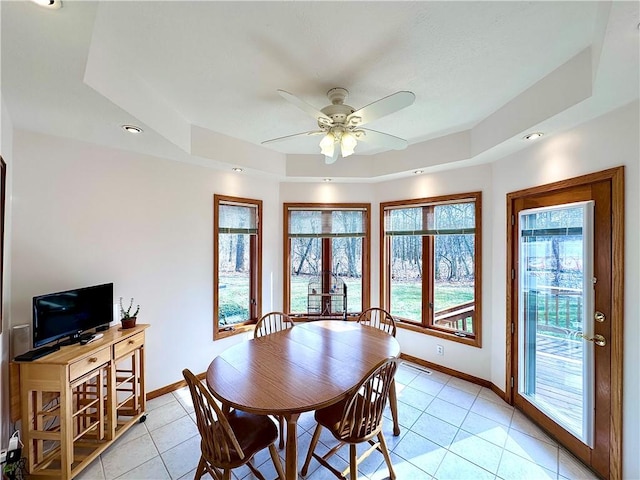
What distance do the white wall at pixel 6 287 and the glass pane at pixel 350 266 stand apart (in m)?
3.16

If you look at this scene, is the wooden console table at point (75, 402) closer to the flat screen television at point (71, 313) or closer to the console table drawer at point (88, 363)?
the console table drawer at point (88, 363)

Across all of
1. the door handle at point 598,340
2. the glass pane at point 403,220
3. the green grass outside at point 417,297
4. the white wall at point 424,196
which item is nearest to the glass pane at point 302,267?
the white wall at point 424,196

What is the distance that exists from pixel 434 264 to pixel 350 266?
3.69 ft

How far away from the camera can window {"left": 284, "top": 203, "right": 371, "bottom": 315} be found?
13.1ft

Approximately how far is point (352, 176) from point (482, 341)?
2.47 meters

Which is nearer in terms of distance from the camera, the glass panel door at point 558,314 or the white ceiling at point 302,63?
the white ceiling at point 302,63

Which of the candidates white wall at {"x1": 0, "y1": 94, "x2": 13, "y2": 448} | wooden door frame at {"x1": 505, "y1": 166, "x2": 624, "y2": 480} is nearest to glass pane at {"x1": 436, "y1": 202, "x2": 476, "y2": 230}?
wooden door frame at {"x1": 505, "y1": 166, "x2": 624, "y2": 480}

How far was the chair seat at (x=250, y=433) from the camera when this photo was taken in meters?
1.58

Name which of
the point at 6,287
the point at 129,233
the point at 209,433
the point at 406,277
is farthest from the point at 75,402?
the point at 406,277

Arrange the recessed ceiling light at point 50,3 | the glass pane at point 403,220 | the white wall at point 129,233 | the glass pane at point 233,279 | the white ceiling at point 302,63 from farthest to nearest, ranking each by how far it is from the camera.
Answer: the glass pane at point 403,220, the glass pane at point 233,279, the white wall at point 129,233, the white ceiling at point 302,63, the recessed ceiling light at point 50,3

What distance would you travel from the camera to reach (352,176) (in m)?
3.72

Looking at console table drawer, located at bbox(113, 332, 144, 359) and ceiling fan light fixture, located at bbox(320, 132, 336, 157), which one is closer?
ceiling fan light fixture, located at bbox(320, 132, 336, 157)

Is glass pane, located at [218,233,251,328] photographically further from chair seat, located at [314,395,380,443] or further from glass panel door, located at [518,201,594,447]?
glass panel door, located at [518,201,594,447]

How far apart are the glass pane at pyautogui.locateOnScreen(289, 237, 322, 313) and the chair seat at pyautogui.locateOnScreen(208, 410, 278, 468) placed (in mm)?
2173
